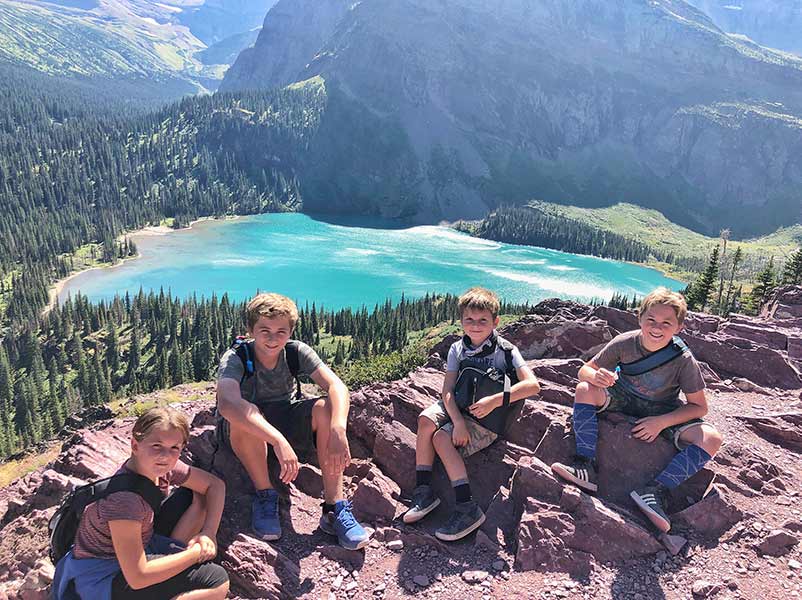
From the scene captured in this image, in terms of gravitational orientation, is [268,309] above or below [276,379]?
above

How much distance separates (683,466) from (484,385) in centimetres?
410

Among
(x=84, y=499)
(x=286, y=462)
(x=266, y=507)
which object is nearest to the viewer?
(x=84, y=499)

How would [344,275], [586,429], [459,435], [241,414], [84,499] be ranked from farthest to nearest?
[344,275] → [586,429] → [459,435] → [241,414] → [84,499]

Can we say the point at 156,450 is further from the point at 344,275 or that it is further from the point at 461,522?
the point at 344,275

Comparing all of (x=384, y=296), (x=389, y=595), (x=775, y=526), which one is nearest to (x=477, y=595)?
(x=389, y=595)

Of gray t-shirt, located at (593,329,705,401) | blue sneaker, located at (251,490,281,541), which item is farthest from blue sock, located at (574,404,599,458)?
blue sneaker, located at (251,490,281,541)

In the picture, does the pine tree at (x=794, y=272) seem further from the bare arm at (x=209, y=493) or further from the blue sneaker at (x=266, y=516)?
the bare arm at (x=209, y=493)

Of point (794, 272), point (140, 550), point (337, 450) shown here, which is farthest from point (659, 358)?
point (794, 272)

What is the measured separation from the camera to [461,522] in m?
9.38

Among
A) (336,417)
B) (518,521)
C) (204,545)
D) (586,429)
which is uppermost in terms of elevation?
(336,417)

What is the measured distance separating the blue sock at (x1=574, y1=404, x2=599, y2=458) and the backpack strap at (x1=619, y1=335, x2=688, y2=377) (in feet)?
4.02

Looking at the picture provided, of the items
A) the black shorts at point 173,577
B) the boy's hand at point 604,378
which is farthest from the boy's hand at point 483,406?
the black shorts at point 173,577

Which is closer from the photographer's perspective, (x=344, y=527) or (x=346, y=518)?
(x=344, y=527)

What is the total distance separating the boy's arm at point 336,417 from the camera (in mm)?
9523
